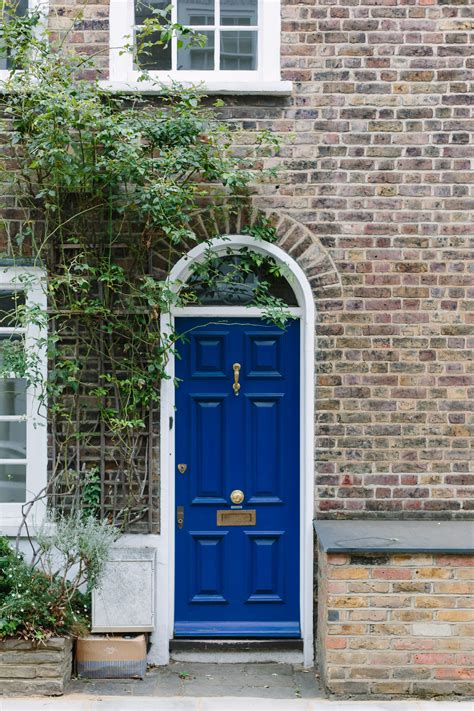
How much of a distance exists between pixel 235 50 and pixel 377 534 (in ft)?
12.1

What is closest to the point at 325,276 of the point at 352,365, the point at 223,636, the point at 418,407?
the point at 352,365

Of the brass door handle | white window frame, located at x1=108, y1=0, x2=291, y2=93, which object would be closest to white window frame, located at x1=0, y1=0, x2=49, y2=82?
white window frame, located at x1=108, y1=0, x2=291, y2=93

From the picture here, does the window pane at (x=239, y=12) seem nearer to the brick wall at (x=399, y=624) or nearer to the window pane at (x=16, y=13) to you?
the window pane at (x=16, y=13)

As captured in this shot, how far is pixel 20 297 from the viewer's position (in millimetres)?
6570

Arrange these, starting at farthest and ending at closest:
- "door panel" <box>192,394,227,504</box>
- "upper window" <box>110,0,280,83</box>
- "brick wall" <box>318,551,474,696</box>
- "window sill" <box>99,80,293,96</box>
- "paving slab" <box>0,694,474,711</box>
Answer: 1. "door panel" <box>192,394,227,504</box>
2. "upper window" <box>110,0,280,83</box>
3. "window sill" <box>99,80,293,96</box>
4. "brick wall" <box>318,551,474,696</box>
5. "paving slab" <box>0,694,474,711</box>

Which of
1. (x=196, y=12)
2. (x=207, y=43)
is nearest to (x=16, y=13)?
(x=196, y=12)

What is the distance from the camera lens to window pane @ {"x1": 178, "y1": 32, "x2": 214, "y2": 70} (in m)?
6.65

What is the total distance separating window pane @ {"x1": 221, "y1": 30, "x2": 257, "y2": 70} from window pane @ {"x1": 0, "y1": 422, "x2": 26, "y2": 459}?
311 centimetres

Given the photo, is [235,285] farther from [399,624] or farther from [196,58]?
[399,624]

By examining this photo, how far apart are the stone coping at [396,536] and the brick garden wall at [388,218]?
20cm

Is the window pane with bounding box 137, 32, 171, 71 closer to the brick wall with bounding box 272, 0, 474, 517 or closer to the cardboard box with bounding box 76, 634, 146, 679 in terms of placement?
the brick wall with bounding box 272, 0, 474, 517

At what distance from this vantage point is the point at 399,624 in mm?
5695

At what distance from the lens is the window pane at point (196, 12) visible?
6.68 meters

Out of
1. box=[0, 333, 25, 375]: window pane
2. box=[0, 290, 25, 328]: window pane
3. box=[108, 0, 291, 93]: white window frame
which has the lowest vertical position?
box=[0, 333, 25, 375]: window pane
